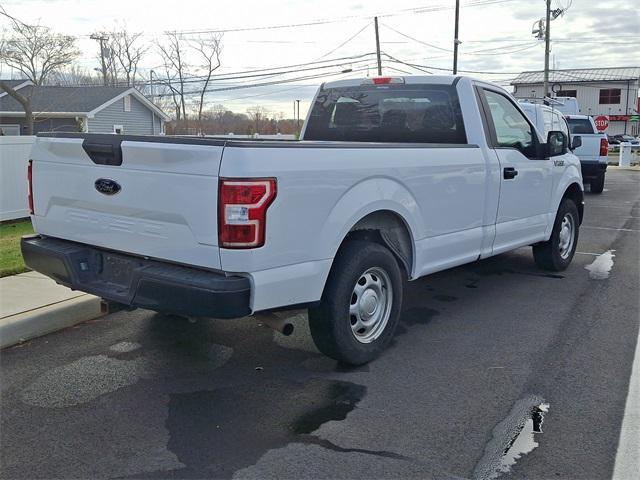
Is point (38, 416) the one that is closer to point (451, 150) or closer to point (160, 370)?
point (160, 370)

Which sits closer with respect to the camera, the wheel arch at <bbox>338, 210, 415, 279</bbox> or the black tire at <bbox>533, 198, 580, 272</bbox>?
the wheel arch at <bbox>338, 210, 415, 279</bbox>

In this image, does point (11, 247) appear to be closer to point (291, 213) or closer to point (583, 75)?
point (291, 213)

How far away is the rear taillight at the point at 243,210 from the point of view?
349cm

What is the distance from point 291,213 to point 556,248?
475 centimetres

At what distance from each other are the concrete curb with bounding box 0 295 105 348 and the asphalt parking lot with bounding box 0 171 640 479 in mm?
93

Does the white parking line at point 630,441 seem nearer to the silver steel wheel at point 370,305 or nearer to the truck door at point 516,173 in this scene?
the silver steel wheel at point 370,305

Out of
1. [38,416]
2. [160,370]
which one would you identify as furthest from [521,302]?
[38,416]

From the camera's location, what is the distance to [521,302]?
21.0 feet

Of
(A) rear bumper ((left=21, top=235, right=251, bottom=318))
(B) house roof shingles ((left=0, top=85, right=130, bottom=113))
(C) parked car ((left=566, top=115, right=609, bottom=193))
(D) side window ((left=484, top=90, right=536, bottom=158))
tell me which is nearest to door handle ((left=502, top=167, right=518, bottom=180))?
(D) side window ((left=484, top=90, right=536, bottom=158))

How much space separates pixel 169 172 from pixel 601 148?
1639cm

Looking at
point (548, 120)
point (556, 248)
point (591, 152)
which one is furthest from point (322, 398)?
point (591, 152)

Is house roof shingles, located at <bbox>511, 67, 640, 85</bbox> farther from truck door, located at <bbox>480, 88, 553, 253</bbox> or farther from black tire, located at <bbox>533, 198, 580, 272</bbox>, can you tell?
truck door, located at <bbox>480, 88, 553, 253</bbox>

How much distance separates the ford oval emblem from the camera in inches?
158

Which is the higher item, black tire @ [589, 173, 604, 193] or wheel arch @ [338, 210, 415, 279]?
wheel arch @ [338, 210, 415, 279]
